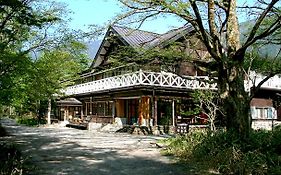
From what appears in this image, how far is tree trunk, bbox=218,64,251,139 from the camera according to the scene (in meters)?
9.37

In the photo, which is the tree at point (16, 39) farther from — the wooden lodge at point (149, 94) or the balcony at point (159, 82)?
the balcony at point (159, 82)

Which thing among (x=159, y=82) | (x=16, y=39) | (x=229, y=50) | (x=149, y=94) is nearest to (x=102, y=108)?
(x=149, y=94)

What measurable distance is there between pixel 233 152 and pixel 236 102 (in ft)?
5.09

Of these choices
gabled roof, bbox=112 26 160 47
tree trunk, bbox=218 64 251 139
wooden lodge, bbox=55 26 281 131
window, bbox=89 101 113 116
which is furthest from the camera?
window, bbox=89 101 113 116

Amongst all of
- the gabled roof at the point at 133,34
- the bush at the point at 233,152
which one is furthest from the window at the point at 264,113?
the bush at the point at 233,152

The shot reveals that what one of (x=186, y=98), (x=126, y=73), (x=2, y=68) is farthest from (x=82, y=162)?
(x=186, y=98)

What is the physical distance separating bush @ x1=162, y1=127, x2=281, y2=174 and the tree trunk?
10.5 inches

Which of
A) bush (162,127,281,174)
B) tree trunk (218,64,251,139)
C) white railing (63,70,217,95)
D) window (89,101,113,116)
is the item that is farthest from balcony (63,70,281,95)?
tree trunk (218,64,251,139)

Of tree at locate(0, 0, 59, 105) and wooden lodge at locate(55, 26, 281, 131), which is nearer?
tree at locate(0, 0, 59, 105)

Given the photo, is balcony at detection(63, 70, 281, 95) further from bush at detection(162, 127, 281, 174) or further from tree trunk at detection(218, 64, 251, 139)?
tree trunk at detection(218, 64, 251, 139)

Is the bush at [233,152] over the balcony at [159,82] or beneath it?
beneath

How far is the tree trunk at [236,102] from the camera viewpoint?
369 inches

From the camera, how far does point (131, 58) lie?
10883mm

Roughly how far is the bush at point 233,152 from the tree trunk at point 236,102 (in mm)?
267
